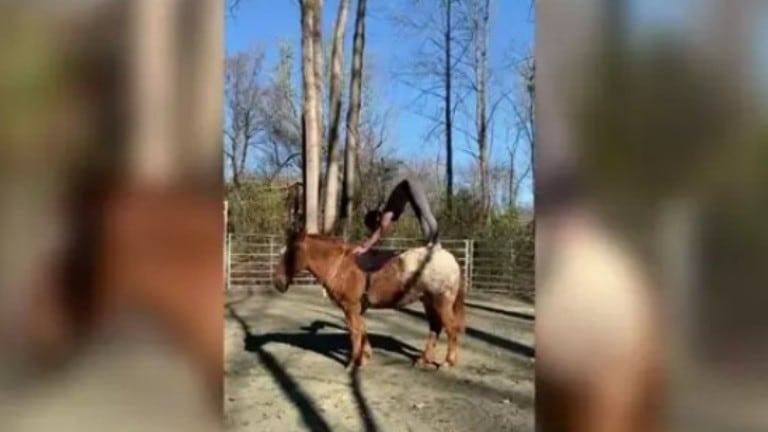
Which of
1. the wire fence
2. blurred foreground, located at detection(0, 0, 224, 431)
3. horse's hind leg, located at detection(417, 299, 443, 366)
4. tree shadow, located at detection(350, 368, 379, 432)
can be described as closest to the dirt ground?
tree shadow, located at detection(350, 368, 379, 432)

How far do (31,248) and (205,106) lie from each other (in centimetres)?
25

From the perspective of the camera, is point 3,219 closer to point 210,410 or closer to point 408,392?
point 210,410

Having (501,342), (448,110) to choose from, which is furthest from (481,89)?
(501,342)

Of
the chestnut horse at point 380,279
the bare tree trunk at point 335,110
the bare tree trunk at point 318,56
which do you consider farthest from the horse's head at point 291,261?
the bare tree trunk at point 335,110

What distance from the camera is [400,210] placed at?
536cm

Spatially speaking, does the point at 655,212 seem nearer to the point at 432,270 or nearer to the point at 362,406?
the point at 362,406

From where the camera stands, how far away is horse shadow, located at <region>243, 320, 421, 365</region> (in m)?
5.29

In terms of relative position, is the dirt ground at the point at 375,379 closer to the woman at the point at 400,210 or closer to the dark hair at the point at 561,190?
the woman at the point at 400,210

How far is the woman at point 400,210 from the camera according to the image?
16.5 feet

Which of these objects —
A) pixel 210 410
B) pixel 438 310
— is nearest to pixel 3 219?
pixel 210 410

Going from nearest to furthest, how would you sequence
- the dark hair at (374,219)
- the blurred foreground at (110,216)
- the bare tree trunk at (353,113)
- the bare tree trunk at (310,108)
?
the blurred foreground at (110,216) → the dark hair at (374,219) → the bare tree trunk at (310,108) → the bare tree trunk at (353,113)

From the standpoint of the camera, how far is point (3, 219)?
90 cm

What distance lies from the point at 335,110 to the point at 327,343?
4.29 metres

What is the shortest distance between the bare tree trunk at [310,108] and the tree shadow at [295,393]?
266cm
